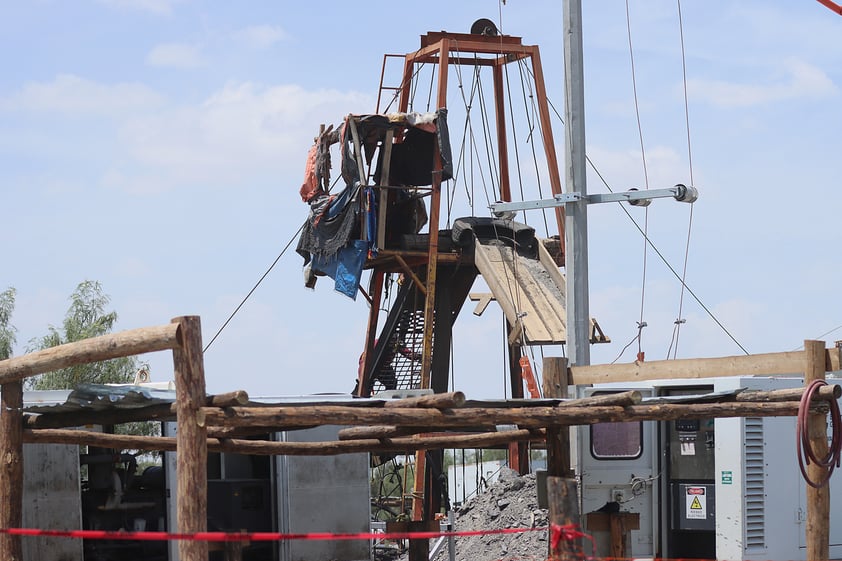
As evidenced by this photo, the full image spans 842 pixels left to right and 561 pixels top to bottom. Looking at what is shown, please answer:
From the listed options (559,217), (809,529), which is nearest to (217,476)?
(809,529)

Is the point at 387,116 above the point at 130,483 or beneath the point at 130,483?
above

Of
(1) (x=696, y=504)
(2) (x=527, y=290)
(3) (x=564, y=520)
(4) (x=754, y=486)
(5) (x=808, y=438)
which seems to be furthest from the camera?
(2) (x=527, y=290)

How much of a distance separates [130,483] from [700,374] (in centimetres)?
801

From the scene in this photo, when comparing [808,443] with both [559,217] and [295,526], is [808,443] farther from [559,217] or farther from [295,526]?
[559,217]

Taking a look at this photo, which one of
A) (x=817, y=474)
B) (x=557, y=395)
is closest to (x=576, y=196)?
(x=557, y=395)

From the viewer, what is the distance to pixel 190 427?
9344 millimetres

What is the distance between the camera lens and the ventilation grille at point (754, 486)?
1373 cm

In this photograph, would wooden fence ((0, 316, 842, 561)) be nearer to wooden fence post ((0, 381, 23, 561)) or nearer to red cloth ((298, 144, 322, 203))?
wooden fence post ((0, 381, 23, 561))

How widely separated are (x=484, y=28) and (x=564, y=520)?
17.9m

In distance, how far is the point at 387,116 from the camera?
23.4 meters

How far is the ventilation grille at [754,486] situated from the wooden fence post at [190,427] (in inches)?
267

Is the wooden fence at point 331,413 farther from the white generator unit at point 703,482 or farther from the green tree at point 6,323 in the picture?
the green tree at point 6,323

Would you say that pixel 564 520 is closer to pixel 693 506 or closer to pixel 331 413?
pixel 331 413

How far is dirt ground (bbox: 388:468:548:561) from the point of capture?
19.8 meters
